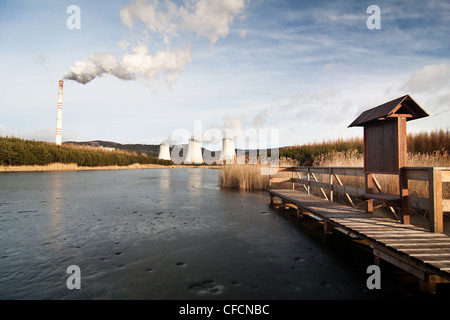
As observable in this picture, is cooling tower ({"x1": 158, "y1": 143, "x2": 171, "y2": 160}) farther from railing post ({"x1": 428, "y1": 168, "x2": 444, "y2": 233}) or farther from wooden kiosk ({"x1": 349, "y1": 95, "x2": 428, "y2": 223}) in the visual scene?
railing post ({"x1": 428, "y1": 168, "x2": 444, "y2": 233})

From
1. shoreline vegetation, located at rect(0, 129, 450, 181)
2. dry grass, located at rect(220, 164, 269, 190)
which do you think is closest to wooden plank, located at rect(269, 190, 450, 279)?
shoreline vegetation, located at rect(0, 129, 450, 181)

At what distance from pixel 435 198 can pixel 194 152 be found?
4282 centimetres

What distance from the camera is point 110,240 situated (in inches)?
177

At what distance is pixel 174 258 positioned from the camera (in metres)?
3.73

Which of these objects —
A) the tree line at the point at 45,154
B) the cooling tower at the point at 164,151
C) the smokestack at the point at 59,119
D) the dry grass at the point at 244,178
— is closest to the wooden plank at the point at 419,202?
the dry grass at the point at 244,178

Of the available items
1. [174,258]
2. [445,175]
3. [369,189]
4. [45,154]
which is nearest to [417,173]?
[445,175]

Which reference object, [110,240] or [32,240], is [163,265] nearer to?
[110,240]

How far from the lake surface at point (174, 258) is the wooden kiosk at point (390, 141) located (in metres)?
0.94

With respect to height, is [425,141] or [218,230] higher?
[425,141]

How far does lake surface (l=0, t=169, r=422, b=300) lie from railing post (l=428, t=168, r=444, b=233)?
912mm

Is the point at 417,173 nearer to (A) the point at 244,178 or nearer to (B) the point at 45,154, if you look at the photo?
(A) the point at 244,178

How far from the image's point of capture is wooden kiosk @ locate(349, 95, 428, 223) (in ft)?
13.3
